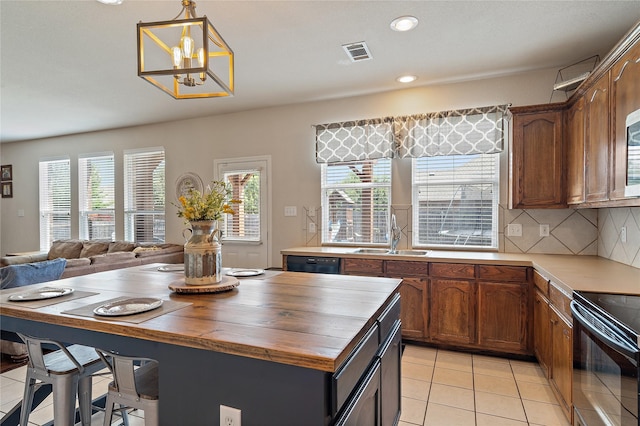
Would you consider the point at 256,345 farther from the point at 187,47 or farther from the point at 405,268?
the point at 405,268

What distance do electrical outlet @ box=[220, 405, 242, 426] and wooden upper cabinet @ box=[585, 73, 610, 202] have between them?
256 cm

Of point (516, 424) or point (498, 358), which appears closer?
point (516, 424)

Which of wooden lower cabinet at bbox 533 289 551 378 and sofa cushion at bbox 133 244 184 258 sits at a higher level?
sofa cushion at bbox 133 244 184 258

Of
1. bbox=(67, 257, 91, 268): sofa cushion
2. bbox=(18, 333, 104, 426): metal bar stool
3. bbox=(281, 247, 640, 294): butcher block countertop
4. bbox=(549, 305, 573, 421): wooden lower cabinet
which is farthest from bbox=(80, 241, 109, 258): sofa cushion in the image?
bbox=(549, 305, 573, 421): wooden lower cabinet

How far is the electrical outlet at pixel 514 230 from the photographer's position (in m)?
3.55

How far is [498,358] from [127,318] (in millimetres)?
3117

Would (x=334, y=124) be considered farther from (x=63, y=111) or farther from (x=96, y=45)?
(x=63, y=111)

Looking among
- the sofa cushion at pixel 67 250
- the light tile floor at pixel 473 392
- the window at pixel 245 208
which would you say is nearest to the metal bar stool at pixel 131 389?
the light tile floor at pixel 473 392

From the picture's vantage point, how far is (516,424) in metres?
2.17

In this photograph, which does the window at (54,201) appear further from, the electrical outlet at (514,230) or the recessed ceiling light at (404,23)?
the electrical outlet at (514,230)

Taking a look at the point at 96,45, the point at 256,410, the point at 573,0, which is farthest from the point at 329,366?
the point at 96,45

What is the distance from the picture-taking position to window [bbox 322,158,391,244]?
163 inches

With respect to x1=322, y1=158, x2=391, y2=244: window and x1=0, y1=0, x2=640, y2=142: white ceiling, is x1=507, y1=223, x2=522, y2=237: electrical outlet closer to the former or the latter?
x1=322, y1=158, x2=391, y2=244: window

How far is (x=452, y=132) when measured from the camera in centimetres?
373
